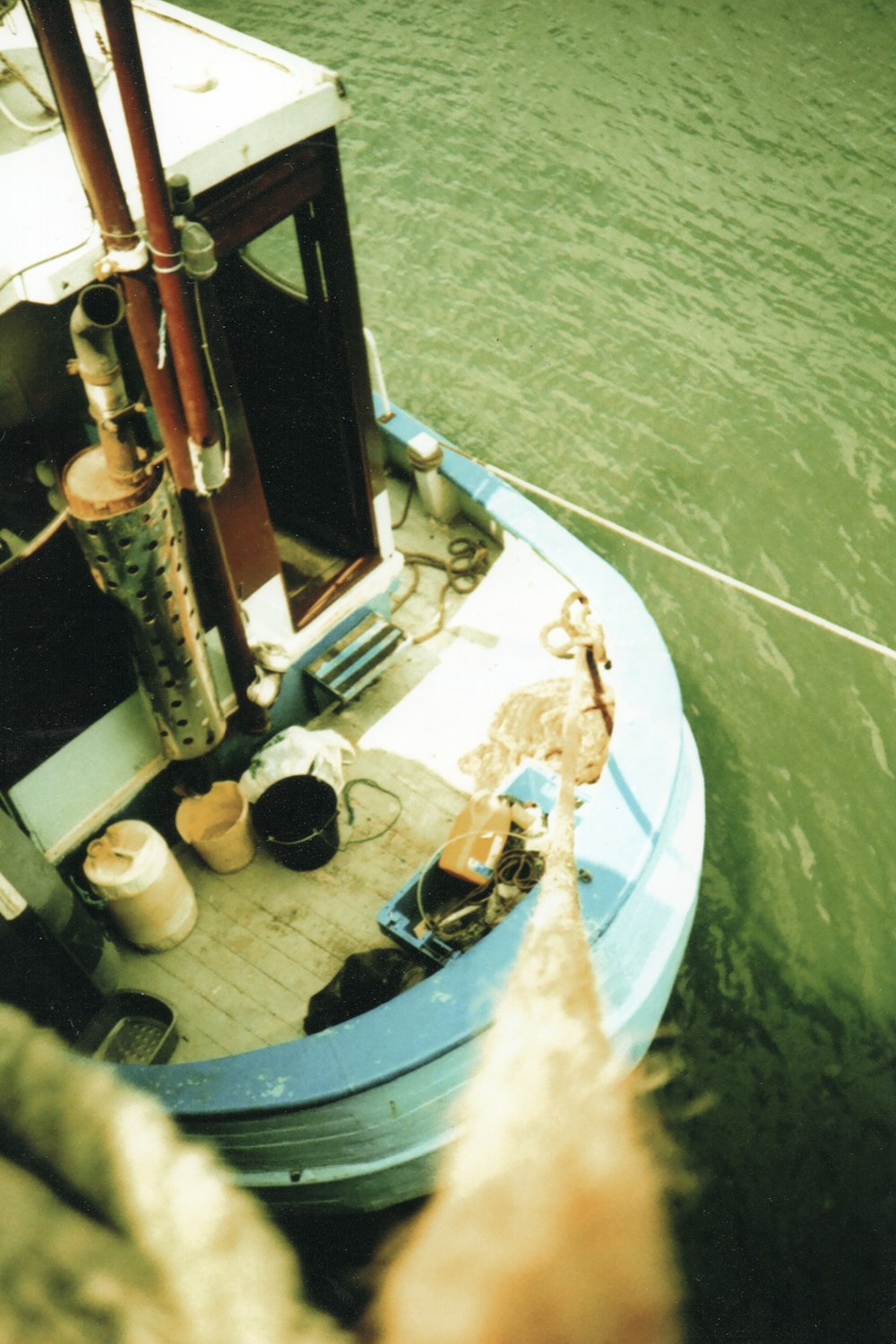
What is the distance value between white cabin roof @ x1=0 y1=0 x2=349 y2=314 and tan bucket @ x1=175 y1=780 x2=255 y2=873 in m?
2.72

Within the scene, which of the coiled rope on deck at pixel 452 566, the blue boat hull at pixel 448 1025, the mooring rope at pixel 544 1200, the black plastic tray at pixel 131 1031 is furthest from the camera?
the coiled rope on deck at pixel 452 566

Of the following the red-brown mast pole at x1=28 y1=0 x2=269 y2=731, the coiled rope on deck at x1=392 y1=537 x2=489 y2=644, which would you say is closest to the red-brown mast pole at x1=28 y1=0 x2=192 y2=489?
the red-brown mast pole at x1=28 y1=0 x2=269 y2=731

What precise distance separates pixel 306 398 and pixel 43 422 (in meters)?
1.75

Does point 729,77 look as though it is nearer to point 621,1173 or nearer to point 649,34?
point 649,34

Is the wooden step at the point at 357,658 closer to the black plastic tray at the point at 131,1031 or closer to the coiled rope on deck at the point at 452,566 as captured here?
the coiled rope on deck at the point at 452,566

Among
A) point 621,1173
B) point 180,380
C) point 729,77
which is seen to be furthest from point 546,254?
point 621,1173

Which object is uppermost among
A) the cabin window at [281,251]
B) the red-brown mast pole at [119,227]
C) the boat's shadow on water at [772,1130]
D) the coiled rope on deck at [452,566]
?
the red-brown mast pole at [119,227]

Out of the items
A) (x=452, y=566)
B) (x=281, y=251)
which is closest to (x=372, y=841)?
(x=452, y=566)

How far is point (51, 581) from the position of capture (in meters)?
4.10

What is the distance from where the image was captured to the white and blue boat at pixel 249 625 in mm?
3602

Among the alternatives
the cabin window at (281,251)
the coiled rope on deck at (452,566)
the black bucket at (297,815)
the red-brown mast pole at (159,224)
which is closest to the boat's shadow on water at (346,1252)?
the black bucket at (297,815)

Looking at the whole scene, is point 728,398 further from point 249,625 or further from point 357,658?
point 249,625

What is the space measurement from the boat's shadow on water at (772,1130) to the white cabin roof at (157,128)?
5.39 meters

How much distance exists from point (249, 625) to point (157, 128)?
91.0 inches
